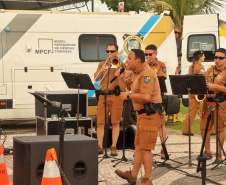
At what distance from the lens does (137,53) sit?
807 cm

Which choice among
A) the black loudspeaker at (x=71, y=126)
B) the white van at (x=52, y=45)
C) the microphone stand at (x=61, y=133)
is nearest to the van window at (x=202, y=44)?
the white van at (x=52, y=45)

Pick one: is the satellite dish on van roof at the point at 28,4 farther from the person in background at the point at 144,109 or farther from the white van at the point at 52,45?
the person in background at the point at 144,109

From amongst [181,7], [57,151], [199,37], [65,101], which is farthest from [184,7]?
[57,151]

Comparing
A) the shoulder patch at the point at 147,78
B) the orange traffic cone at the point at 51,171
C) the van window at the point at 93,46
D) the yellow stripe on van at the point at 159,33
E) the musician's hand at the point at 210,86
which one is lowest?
the orange traffic cone at the point at 51,171

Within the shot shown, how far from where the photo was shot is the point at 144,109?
8008 millimetres

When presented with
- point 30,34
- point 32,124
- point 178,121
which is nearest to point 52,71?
point 30,34

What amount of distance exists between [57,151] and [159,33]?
8848 millimetres

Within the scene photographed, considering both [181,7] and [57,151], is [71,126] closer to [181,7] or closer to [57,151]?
[57,151]

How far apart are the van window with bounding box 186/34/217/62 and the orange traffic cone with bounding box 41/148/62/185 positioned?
1060 centimetres

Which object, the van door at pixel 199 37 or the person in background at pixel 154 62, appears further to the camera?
the van door at pixel 199 37

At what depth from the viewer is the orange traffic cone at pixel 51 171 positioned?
20.0 ft

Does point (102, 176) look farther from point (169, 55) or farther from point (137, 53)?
point (169, 55)

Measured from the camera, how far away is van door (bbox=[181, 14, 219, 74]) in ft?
53.3

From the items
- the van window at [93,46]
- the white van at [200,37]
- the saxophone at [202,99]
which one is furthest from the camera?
the white van at [200,37]
